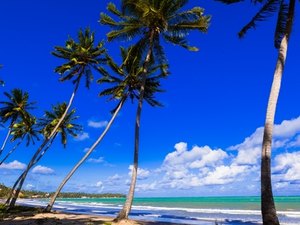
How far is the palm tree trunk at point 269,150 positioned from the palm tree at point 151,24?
30.1 ft

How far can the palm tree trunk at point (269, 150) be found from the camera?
9031 mm

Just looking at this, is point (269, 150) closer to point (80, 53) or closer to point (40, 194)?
point (80, 53)

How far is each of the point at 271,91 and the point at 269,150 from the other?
6.34 feet

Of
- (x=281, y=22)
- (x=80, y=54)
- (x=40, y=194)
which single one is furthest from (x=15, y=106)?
(x=40, y=194)

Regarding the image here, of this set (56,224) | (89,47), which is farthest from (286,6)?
(89,47)

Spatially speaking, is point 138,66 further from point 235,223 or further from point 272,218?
point 272,218

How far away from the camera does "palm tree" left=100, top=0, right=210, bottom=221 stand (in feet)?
63.0

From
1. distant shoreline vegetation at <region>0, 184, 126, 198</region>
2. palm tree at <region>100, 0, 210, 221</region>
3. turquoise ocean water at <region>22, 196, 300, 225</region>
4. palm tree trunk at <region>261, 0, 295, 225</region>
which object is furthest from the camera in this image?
distant shoreline vegetation at <region>0, 184, 126, 198</region>

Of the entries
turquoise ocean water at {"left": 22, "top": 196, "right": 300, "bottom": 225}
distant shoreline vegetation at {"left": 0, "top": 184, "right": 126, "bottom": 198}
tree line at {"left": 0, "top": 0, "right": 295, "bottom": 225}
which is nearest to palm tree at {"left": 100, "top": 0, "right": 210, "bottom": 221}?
tree line at {"left": 0, "top": 0, "right": 295, "bottom": 225}

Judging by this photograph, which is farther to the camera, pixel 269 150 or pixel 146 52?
pixel 146 52

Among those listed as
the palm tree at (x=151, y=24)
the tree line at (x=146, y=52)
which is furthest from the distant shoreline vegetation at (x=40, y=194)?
the palm tree at (x=151, y=24)

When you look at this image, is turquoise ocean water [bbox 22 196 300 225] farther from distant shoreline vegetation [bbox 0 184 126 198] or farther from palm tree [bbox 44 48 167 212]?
distant shoreline vegetation [bbox 0 184 126 198]

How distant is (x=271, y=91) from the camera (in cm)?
1055

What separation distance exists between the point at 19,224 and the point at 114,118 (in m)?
9.85
